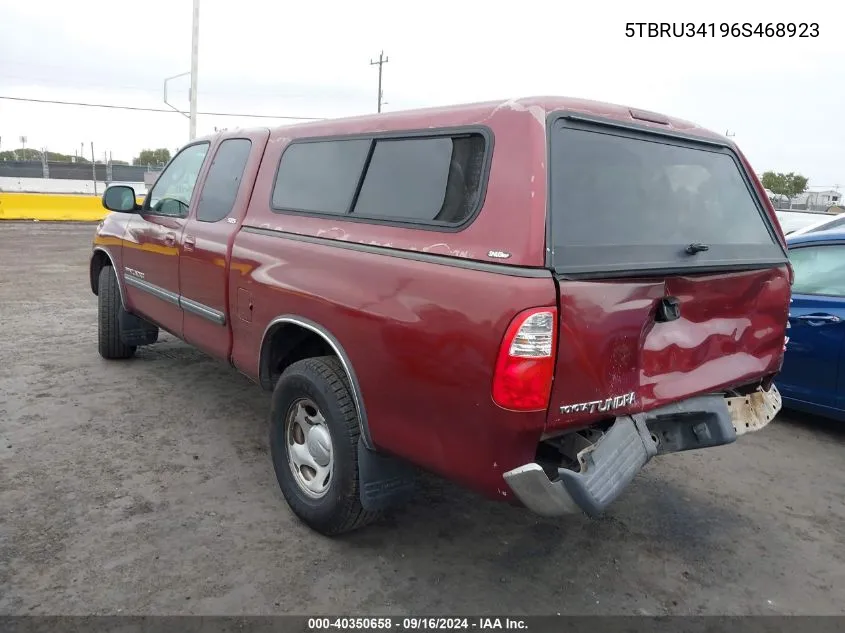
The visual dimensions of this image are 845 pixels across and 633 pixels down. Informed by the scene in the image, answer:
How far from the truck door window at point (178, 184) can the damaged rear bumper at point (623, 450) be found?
316cm

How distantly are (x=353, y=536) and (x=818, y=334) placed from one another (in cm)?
348

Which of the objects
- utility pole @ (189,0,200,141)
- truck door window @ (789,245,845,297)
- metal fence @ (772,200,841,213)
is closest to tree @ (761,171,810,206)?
metal fence @ (772,200,841,213)

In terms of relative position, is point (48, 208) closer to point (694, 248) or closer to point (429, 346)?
point (429, 346)

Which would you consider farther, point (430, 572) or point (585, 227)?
point (430, 572)

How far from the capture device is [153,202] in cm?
500

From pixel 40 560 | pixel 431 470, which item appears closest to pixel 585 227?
pixel 431 470

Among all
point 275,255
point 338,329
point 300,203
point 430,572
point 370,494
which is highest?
point 300,203

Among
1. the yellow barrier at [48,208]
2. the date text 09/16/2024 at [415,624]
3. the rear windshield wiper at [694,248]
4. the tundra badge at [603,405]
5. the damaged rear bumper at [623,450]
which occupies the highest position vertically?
the rear windshield wiper at [694,248]

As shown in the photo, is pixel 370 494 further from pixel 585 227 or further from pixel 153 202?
pixel 153 202

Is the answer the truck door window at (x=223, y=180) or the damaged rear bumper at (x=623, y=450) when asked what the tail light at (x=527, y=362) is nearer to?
the damaged rear bumper at (x=623, y=450)

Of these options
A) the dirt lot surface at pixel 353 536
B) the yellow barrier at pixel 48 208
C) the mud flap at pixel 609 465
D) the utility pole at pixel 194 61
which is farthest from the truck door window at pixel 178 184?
the utility pole at pixel 194 61

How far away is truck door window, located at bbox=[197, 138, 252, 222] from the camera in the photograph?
13.0 feet

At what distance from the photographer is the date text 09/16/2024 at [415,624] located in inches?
100

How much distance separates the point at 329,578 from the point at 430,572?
17.4 inches
